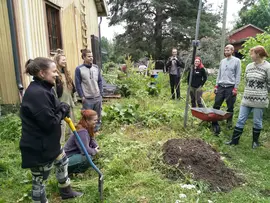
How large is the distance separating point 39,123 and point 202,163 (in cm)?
227

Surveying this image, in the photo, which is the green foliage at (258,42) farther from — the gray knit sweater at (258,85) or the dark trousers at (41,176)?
the dark trousers at (41,176)

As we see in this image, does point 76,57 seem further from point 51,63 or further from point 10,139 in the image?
point 51,63

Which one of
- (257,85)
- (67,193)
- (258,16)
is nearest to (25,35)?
(67,193)

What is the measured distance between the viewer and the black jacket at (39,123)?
212 cm

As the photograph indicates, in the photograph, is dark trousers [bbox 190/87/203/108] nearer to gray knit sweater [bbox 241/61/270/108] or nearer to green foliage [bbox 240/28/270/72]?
green foliage [bbox 240/28/270/72]

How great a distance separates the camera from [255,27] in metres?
30.4

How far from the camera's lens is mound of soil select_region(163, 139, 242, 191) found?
3180 mm

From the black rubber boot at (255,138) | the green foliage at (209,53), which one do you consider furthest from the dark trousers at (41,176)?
the green foliage at (209,53)

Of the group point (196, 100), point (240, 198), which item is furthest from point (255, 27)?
point (240, 198)

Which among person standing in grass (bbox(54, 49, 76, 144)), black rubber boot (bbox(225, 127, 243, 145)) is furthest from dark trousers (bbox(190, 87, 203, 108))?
person standing in grass (bbox(54, 49, 76, 144))

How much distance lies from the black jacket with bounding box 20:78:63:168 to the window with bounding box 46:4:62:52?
500 cm

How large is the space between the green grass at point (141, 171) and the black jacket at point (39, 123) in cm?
86

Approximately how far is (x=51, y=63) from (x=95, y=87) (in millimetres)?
2453

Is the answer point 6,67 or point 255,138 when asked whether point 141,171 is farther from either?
point 6,67
